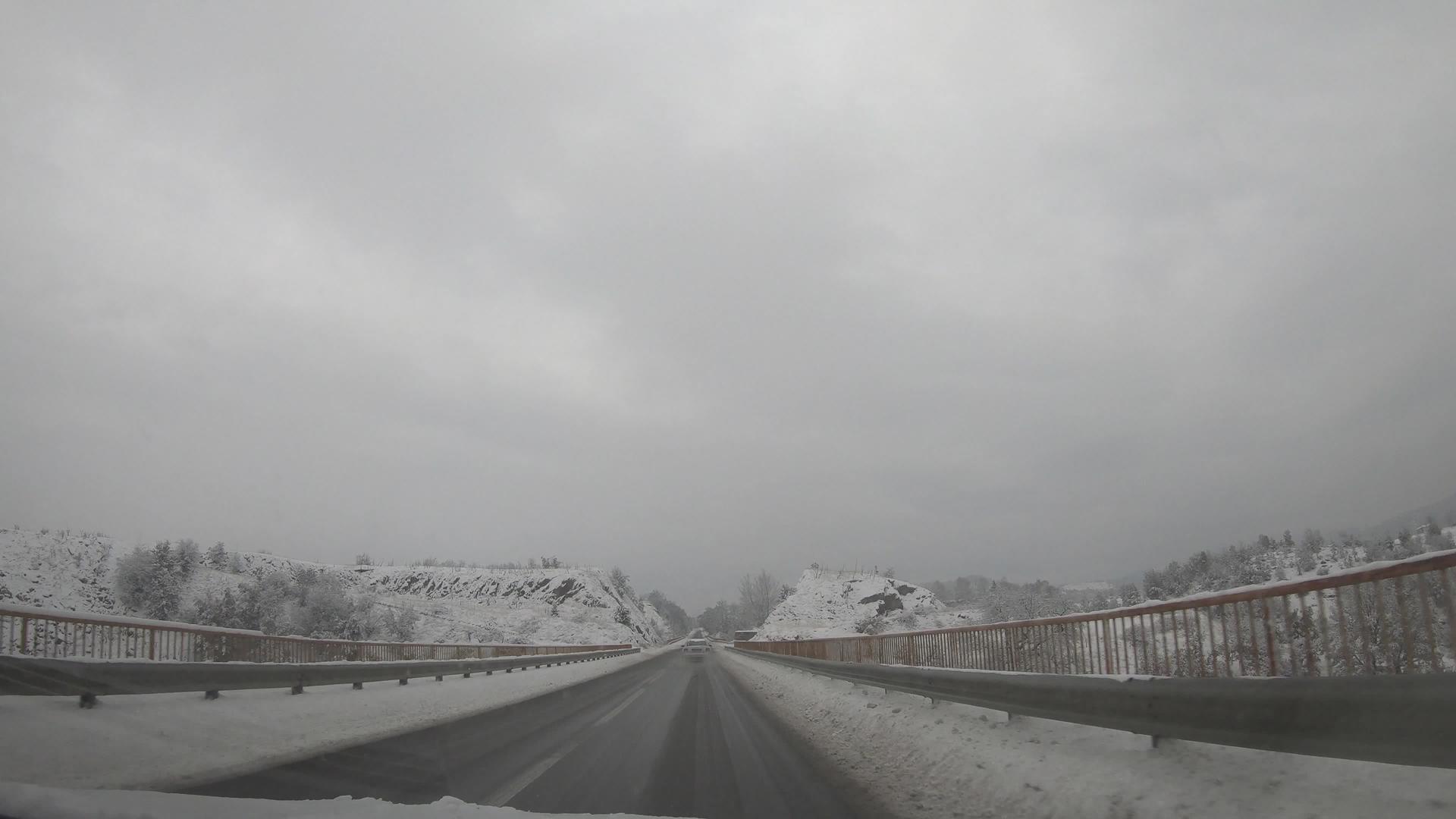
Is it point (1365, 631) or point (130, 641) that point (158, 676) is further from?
point (1365, 631)

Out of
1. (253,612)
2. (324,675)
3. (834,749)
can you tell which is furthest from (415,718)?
(253,612)

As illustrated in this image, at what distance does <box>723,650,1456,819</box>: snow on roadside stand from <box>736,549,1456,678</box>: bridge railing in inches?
29.3

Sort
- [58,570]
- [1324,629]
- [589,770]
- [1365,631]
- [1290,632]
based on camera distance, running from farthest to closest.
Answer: [58,570], [589,770], [1290,632], [1324,629], [1365,631]

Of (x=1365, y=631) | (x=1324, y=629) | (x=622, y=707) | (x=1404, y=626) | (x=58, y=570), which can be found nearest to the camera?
(x=1404, y=626)

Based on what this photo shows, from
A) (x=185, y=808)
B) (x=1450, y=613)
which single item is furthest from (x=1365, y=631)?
(x=185, y=808)

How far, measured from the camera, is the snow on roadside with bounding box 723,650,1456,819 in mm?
3549

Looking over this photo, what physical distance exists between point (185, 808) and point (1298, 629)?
7.45m

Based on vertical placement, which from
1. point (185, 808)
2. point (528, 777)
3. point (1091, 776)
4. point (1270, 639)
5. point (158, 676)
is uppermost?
point (1270, 639)

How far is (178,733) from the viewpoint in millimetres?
7074

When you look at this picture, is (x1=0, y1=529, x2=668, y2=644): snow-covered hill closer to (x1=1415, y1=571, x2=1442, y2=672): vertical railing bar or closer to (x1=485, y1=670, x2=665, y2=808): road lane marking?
(x1=485, y1=670, x2=665, y2=808): road lane marking

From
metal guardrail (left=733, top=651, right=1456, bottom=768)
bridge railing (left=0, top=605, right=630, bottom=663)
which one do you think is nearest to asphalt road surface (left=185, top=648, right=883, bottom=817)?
metal guardrail (left=733, top=651, right=1456, bottom=768)

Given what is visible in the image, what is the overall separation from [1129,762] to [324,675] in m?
12.2

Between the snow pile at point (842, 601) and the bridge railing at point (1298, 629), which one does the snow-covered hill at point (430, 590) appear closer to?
the bridge railing at point (1298, 629)

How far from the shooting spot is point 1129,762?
5.01 m
